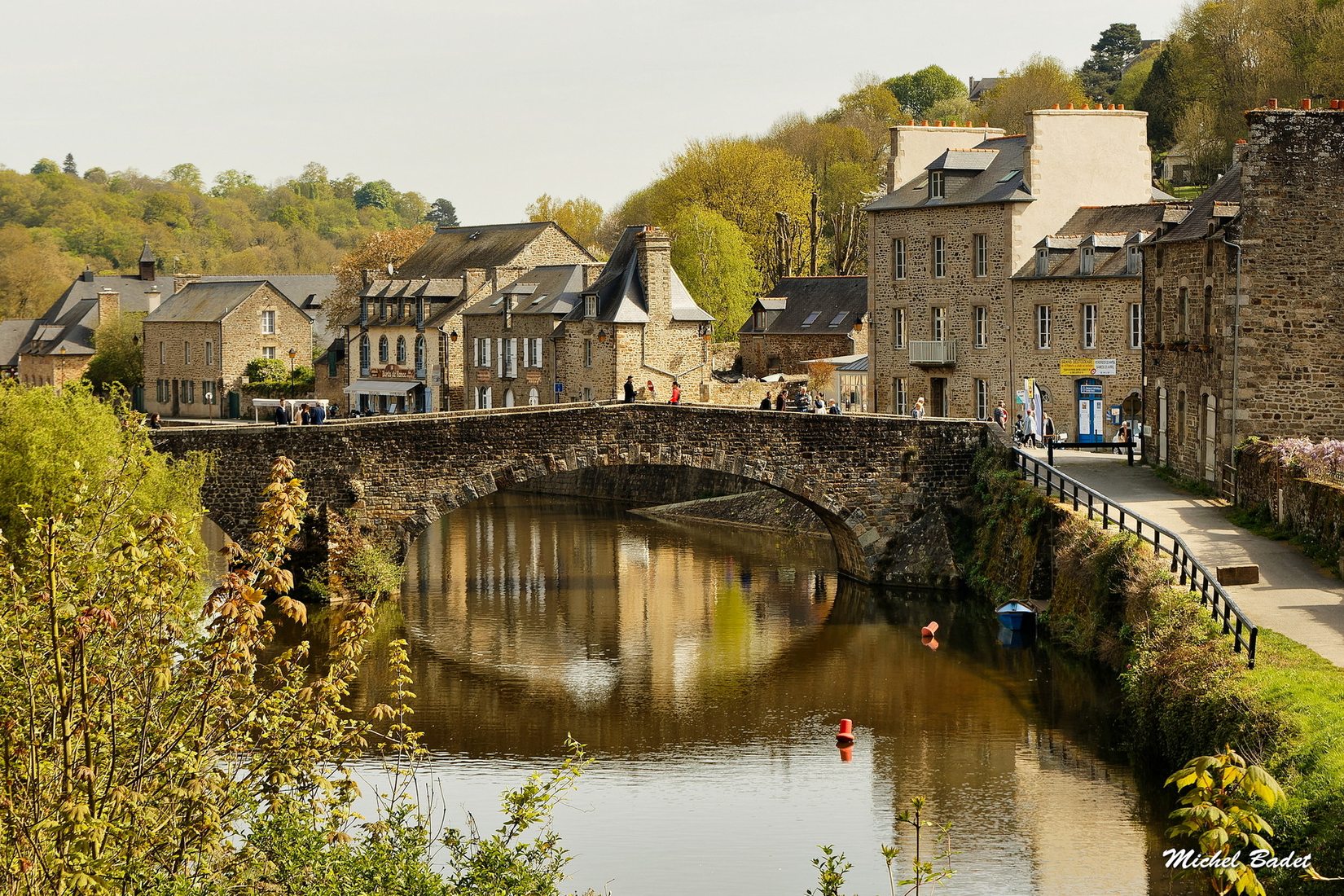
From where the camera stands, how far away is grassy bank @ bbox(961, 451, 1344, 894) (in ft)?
41.5

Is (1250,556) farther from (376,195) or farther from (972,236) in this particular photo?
(376,195)

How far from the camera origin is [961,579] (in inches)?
1067

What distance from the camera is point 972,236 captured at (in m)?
36.0

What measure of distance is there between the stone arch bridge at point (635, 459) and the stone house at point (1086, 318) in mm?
7183

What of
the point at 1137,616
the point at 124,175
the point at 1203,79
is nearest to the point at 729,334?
the point at 1203,79

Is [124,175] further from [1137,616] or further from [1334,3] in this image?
[1137,616]

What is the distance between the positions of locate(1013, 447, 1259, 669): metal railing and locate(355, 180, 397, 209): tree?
12570 centimetres

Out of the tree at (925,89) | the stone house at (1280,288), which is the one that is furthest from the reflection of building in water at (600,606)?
the tree at (925,89)

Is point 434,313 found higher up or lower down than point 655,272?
lower down

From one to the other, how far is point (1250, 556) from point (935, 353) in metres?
16.8

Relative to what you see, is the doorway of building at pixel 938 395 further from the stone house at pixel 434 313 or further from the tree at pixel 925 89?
the tree at pixel 925 89

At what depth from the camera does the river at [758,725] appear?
14875 mm

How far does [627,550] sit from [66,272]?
60.1 meters

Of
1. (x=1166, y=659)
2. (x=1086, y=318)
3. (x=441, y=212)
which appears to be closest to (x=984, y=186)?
(x=1086, y=318)
